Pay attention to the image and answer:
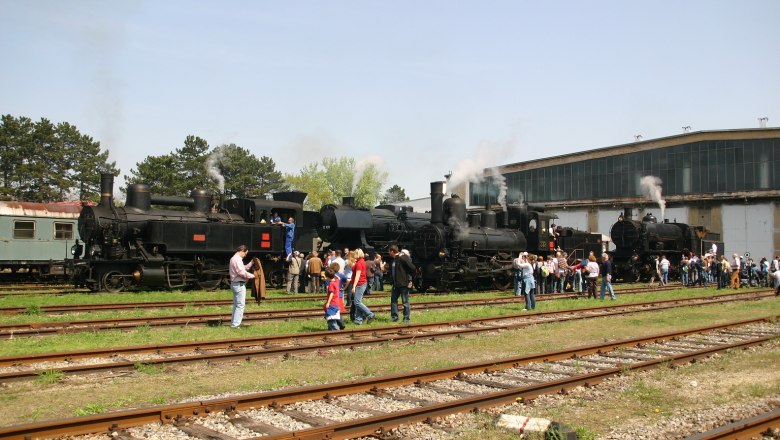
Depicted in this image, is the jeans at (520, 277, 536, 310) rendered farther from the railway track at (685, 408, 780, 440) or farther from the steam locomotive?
the railway track at (685, 408, 780, 440)

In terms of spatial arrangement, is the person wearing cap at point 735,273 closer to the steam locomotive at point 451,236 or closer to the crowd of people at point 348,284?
the steam locomotive at point 451,236

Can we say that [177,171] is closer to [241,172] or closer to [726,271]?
[241,172]

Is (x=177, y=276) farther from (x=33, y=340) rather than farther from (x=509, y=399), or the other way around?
(x=509, y=399)

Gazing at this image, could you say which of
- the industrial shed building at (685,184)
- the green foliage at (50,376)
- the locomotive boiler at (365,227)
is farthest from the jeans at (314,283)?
the industrial shed building at (685,184)

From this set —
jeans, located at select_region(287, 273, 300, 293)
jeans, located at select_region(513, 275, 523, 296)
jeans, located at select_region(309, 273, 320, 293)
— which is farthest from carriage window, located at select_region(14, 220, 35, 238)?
jeans, located at select_region(513, 275, 523, 296)

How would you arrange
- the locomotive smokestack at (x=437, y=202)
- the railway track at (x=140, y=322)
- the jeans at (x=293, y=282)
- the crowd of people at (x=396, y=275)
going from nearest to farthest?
the railway track at (x=140, y=322) < the crowd of people at (x=396, y=275) < the jeans at (x=293, y=282) < the locomotive smokestack at (x=437, y=202)

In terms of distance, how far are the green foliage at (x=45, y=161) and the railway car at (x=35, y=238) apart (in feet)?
72.8

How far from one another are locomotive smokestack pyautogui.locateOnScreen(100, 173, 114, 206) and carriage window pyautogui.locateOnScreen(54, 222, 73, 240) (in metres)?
6.18

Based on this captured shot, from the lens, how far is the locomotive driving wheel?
22.2m

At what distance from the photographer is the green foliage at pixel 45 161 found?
160ft

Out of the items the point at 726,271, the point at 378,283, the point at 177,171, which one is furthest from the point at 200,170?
the point at 726,271

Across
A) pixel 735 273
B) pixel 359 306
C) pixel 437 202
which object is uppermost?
pixel 437 202

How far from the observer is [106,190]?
2350 centimetres

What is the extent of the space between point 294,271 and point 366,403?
15710mm
